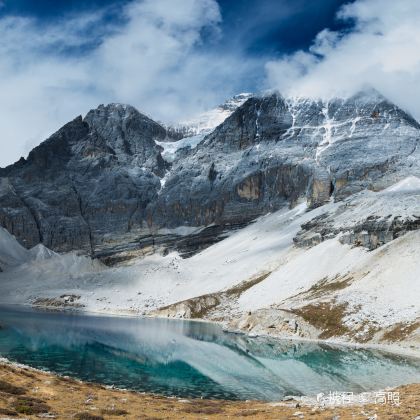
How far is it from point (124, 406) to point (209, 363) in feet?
126

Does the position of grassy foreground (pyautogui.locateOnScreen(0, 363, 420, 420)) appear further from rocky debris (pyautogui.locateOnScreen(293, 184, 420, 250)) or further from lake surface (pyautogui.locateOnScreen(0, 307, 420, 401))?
rocky debris (pyautogui.locateOnScreen(293, 184, 420, 250))

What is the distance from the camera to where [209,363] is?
247ft

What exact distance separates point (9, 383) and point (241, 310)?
4797 inches

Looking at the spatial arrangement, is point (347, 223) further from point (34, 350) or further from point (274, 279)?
point (34, 350)

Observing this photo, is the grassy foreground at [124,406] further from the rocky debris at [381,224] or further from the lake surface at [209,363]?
the rocky debris at [381,224]

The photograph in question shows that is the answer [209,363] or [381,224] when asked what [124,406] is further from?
[381,224]

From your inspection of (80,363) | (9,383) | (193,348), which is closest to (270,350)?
(193,348)

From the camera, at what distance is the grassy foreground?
31.7 metres

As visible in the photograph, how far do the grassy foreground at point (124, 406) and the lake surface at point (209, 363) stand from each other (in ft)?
30.3

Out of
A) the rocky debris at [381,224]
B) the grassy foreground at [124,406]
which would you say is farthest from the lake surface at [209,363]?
the rocky debris at [381,224]

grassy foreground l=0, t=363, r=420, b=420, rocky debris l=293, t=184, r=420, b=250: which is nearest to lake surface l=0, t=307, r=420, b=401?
grassy foreground l=0, t=363, r=420, b=420

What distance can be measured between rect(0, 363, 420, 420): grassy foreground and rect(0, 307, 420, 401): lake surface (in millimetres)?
9221

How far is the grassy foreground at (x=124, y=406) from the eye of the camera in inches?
1248

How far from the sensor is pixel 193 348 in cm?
9325
